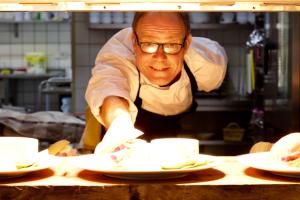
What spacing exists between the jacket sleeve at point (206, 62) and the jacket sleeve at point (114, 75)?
26cm

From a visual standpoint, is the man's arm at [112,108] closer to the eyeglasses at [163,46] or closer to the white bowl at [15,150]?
the eyeglasses at [163,46]

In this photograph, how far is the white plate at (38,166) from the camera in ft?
3.45

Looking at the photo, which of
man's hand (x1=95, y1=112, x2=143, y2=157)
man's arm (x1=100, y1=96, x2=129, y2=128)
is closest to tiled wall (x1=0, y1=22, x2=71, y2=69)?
man's arm (x1=100, y1=96, x2=129, y2=128)

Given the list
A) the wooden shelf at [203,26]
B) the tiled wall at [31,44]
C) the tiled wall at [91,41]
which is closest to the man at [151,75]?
the wooden shelf at [203,26]

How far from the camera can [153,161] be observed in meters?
1.13

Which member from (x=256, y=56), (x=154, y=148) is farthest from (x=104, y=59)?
(x=256, y=56)

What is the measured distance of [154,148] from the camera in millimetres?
1144

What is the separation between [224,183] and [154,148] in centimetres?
18

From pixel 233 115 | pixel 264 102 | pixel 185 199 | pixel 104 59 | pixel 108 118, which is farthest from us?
pixel 233 115

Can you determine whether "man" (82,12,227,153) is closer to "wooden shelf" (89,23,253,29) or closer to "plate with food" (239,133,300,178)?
"plate with food" (239,133,300,178)

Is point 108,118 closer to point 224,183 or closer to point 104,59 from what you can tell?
point 104,59

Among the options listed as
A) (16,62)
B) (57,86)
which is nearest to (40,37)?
(16,62)

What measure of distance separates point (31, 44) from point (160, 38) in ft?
21.8

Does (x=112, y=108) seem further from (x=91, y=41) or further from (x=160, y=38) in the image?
(x=91, y=41)
